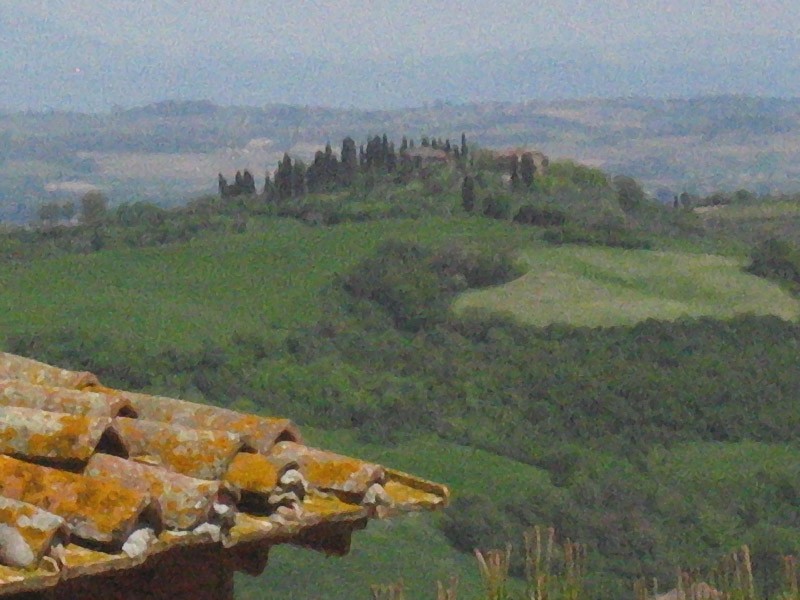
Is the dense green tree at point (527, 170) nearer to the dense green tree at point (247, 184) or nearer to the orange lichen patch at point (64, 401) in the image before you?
the dense green tree at point (247, 184)

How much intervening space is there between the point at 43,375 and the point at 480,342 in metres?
58.7

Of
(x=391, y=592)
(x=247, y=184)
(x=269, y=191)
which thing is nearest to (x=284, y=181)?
(x=269, y=191)

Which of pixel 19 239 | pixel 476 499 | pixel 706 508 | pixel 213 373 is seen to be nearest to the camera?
pixel 476 499

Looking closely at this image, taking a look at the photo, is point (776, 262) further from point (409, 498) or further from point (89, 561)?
point (89, 561)

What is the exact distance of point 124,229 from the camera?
73.1 m

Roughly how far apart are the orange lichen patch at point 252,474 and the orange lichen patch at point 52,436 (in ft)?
0.94

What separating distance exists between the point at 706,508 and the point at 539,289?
62.0 ft

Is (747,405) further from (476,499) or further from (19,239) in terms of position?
(19,239)

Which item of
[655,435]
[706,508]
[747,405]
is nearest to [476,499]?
[706,508]

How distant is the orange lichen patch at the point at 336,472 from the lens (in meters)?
3.42

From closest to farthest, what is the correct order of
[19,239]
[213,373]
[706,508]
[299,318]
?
1. [706,508]
2. [213,373]
3. [299,318]
4. [19,239]

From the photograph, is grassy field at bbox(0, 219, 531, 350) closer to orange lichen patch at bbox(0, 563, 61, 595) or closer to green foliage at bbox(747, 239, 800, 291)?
green foliage at bbox(747, 239, 800, 291)

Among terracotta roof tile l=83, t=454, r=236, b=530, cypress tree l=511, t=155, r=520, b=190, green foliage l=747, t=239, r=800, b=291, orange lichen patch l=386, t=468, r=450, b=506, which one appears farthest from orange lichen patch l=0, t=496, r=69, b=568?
cypress tree l=511, t=155, r=520, b=190

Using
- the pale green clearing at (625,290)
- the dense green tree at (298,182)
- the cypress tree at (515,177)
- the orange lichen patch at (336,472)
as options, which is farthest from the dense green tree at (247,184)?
the orange lichen patch at (336,472)
